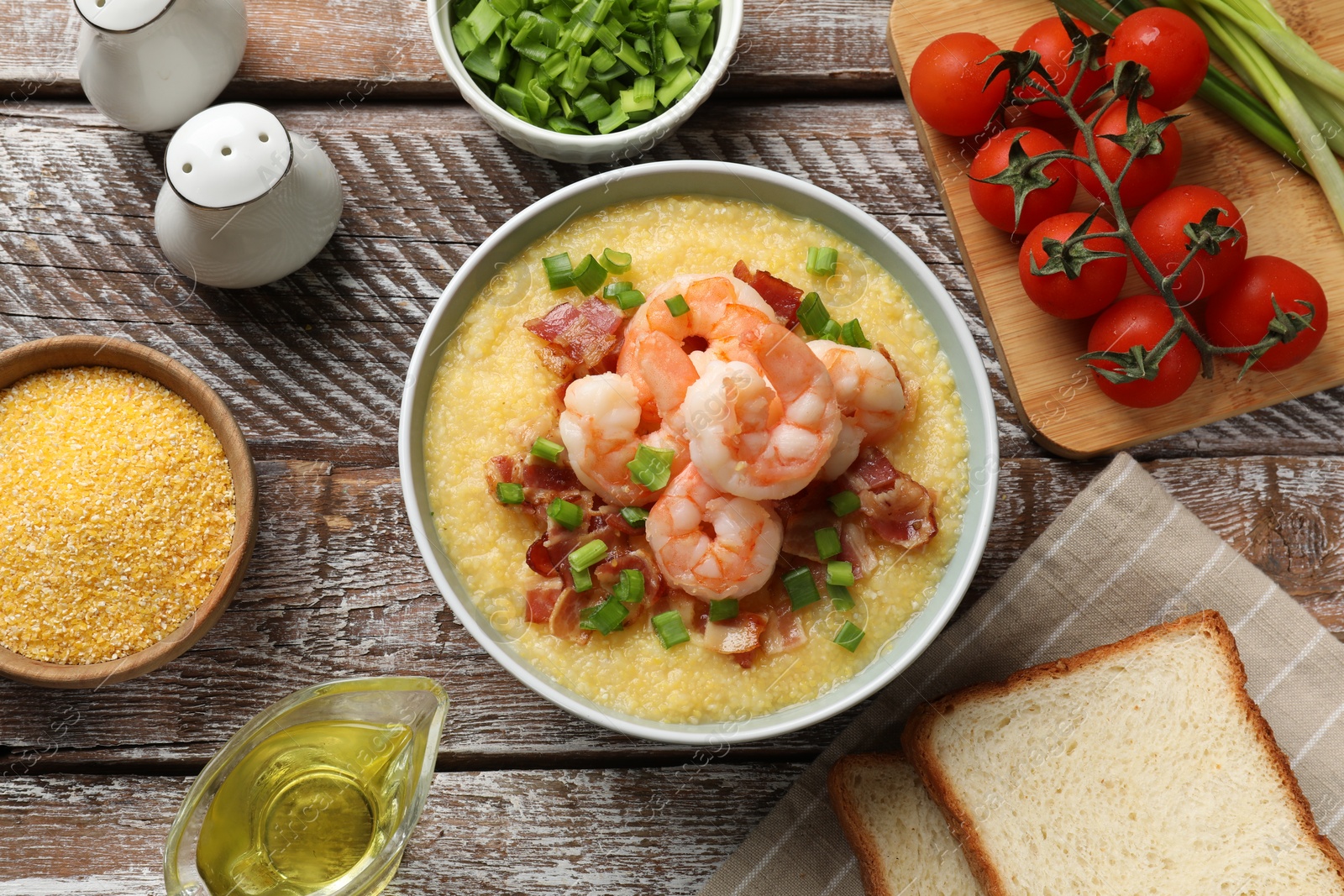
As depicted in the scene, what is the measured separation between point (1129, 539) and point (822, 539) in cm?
100

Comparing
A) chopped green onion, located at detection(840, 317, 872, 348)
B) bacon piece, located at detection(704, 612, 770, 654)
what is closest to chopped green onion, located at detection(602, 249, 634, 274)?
chopped green onion, located at detection(840, 317, 872, 348)

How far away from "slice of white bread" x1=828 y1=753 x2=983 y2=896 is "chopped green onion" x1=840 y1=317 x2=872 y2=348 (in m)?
1.12

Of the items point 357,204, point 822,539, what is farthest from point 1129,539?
point 357,204

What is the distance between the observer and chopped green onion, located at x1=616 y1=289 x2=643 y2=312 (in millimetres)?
2217

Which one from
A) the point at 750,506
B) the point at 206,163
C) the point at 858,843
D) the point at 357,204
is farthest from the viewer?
the point at 357,204

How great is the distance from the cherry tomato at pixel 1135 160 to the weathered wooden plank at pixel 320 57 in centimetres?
81

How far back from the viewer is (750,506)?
2.01m

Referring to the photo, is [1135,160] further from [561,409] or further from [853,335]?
[561,409]

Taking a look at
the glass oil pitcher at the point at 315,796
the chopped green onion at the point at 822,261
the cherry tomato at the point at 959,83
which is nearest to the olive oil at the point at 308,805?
the glass oil pitcher at the point at 315,796

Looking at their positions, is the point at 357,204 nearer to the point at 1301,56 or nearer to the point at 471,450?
the point at 471,450

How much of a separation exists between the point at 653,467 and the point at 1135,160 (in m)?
1.54

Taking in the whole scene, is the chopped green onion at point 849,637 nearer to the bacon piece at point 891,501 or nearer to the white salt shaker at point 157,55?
the bacon piece at point 891,501

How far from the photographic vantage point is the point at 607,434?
2.01m

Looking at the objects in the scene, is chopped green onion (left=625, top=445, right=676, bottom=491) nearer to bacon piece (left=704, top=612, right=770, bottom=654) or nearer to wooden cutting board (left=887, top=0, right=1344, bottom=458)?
bacon piece (left=704, top=612, right=770, bottom=654)
